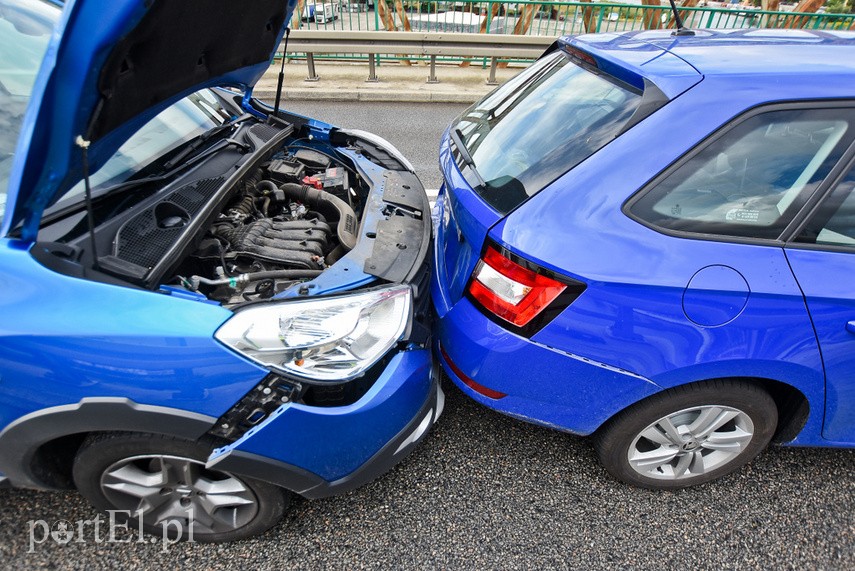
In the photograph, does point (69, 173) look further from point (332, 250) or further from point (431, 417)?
point (431, 417)

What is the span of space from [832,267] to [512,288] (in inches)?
40.9

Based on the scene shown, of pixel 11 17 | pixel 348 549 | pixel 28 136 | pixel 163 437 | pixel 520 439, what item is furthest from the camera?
pixel 520 439

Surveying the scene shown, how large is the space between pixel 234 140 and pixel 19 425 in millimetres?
1568

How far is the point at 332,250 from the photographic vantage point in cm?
223

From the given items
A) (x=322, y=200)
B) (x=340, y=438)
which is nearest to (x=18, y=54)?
(x=322, y=200)

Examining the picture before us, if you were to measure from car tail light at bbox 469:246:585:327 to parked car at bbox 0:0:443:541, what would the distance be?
0.26m

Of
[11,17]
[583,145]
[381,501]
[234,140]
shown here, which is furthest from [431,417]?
[11,17]

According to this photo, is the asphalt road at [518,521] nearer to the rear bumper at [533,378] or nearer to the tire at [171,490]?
the tire at [171,490]

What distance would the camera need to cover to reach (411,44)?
768 cm

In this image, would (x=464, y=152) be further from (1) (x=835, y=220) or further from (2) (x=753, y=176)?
(1) (x=835, y=220)

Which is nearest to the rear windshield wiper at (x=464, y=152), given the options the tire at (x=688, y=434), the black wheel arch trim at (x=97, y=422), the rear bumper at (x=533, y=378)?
the rear bumper at (x=533, y=378)

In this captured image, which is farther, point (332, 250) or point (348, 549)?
point (332, 250)

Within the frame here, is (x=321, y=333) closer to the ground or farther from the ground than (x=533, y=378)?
farther from the ground

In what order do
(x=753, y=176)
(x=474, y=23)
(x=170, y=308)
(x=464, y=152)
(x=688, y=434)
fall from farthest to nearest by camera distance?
1. (x=474, y=23)
2. (x=464, y=152)
3. (x=688, y=434)
4. (x=753, y=176)
5. (x=170, y=308)
